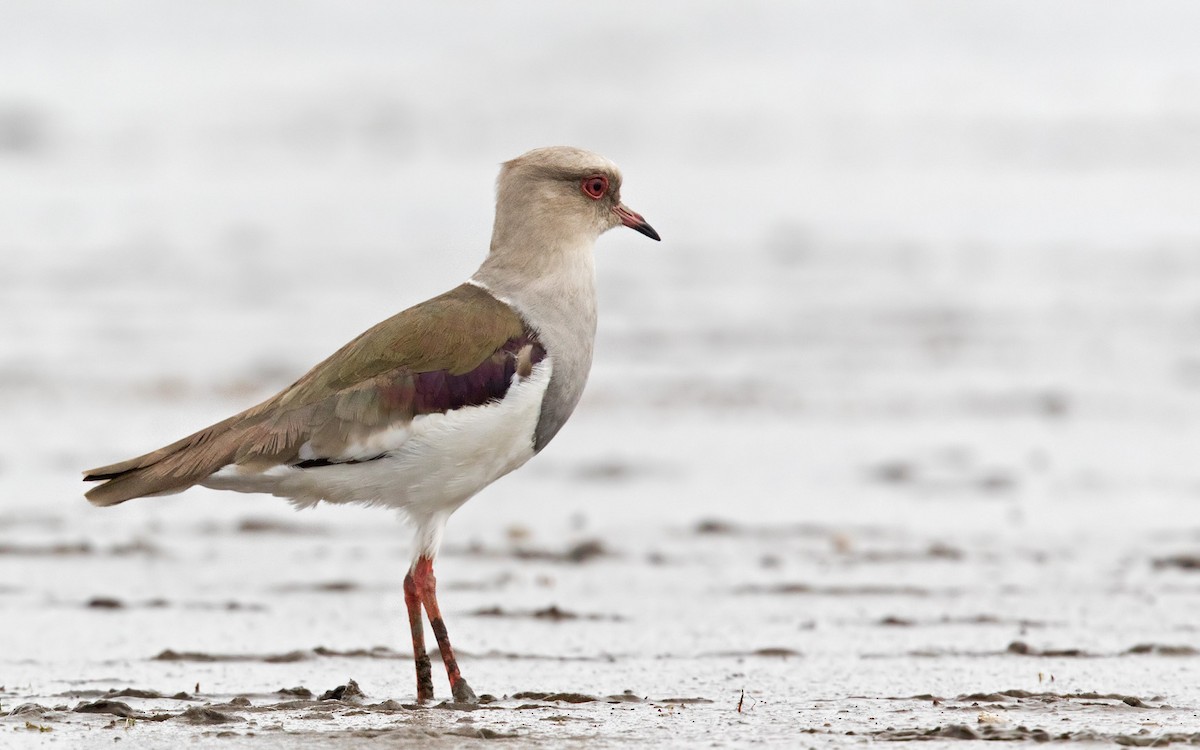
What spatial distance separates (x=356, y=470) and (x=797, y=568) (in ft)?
10.1

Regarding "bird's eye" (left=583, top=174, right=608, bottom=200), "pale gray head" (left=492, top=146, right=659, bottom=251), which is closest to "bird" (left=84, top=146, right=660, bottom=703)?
"pale gray head" (left=492, top=146, right=659, bottom=251)

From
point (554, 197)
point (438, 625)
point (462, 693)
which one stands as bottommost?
point (462, 693)

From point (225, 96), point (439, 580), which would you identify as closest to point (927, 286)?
point (439, 580)

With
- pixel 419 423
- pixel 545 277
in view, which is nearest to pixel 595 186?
pixel 545 277

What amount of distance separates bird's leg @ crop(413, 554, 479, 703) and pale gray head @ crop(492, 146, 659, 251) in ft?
4.00

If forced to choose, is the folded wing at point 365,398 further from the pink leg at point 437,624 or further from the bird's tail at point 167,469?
the pink leg at point 437,624

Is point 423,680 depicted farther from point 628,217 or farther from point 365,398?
point 628,217

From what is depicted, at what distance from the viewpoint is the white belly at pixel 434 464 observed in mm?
5504

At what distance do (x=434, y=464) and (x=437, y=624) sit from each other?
0.60m

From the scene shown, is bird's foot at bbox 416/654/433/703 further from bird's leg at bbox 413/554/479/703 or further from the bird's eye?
the bird's eye

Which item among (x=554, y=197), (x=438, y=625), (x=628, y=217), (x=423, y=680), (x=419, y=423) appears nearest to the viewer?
(x=419, y=423)

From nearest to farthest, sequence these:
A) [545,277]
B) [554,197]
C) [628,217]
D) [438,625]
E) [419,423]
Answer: [419,423] → [438,625] → [545,277] → [554,197] → [628,217]

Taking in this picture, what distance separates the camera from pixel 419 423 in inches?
216

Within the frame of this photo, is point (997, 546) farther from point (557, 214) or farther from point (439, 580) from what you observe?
point (557, 214)
